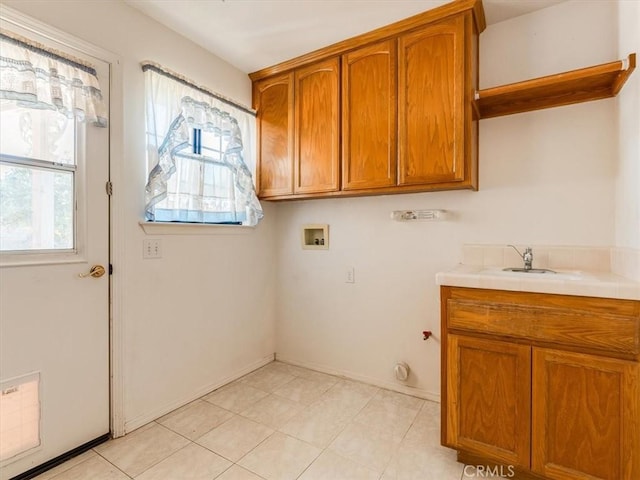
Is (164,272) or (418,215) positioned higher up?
(418,215)

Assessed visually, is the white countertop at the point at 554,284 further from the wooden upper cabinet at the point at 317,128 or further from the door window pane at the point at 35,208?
the door window pane at the point at 35,208

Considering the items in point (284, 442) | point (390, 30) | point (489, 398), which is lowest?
point (284, 442)

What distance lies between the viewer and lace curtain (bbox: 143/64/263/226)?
1995mm

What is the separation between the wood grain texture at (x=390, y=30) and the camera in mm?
1836

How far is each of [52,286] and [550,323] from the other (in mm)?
2343

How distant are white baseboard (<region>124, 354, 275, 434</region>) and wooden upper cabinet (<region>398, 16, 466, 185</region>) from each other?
1.97 m

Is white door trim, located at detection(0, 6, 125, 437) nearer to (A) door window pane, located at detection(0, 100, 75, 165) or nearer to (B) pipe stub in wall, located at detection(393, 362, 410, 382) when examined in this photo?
(A) door window pane, located at detection(0, 100, 75, 165)

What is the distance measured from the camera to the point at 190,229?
2.24 meters

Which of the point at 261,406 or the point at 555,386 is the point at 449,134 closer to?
the point at 555,386

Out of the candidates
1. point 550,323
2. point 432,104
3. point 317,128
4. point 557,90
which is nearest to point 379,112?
point 432,104

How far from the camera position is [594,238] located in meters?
1.82

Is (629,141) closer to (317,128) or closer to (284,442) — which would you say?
(317,128)
